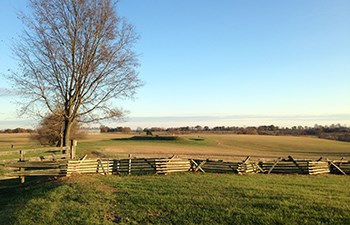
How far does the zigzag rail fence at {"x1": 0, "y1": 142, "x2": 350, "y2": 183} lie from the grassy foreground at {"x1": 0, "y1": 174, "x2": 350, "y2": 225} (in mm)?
2278

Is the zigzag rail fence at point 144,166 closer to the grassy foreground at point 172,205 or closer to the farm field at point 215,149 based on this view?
the grassy foreground at point 172,205

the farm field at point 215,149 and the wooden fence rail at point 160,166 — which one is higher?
the wooden fence rail at point 160,166

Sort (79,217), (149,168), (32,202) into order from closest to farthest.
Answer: (79,217), (32,202), (149,168)

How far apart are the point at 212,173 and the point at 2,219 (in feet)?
36.5

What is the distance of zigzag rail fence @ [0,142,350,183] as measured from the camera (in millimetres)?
15695

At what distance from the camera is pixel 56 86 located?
61.8 ft

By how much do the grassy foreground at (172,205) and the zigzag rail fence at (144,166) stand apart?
89.7 inches

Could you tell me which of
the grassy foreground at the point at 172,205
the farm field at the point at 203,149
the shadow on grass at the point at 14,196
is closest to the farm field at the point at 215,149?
the farm field at the point at 203,149

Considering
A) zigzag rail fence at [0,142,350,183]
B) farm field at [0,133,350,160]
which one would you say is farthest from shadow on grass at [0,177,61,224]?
farm field at [0,133,350,160]

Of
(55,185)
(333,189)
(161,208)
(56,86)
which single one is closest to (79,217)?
(161,208)

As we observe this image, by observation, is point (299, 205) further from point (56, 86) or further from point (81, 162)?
point (56, 86)

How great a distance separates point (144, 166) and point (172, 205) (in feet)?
27.1

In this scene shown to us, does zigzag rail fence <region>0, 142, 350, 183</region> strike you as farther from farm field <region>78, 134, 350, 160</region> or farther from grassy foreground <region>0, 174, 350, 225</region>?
farm field <region>78, 134, 350, 160</region>

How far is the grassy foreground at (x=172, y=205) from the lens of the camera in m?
8.50
